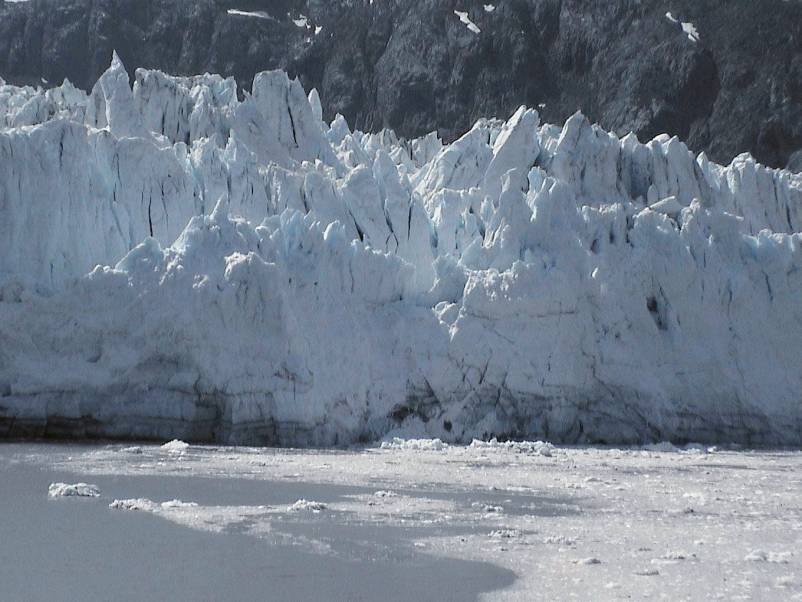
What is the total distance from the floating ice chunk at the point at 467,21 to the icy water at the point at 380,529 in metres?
39.7

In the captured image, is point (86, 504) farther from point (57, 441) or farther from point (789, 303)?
point (789, 303)

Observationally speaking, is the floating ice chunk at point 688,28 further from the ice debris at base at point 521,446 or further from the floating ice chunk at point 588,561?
the floating ice chunk at point 588,561

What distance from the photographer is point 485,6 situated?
54.6 meters

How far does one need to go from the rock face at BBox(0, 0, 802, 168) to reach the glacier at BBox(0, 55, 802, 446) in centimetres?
2340

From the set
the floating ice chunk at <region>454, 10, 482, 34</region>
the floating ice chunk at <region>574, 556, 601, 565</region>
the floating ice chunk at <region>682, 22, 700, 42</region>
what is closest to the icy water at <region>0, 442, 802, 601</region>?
the floating ice chunk at <region>574, 556, 601, 565</region>

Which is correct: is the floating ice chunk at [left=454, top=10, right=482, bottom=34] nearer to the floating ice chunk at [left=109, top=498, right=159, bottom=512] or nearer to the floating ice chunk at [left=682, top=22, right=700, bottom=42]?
the floating ice chunk at [left=682, top=22, right=700, bottom=42]

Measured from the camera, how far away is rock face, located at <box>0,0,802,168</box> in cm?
4791

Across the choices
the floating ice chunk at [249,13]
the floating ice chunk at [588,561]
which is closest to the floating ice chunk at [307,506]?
the floating ice chunk at [588,561]

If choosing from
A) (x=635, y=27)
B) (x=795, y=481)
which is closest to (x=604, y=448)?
(x=795, y=481)

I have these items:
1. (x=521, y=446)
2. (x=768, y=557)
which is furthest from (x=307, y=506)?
(x=521, y=446)

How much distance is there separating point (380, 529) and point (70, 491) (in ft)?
9.91

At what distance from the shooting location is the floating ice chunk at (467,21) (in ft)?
176

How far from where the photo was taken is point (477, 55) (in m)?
52.8

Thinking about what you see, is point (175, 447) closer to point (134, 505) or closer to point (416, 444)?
point (416, 444)
